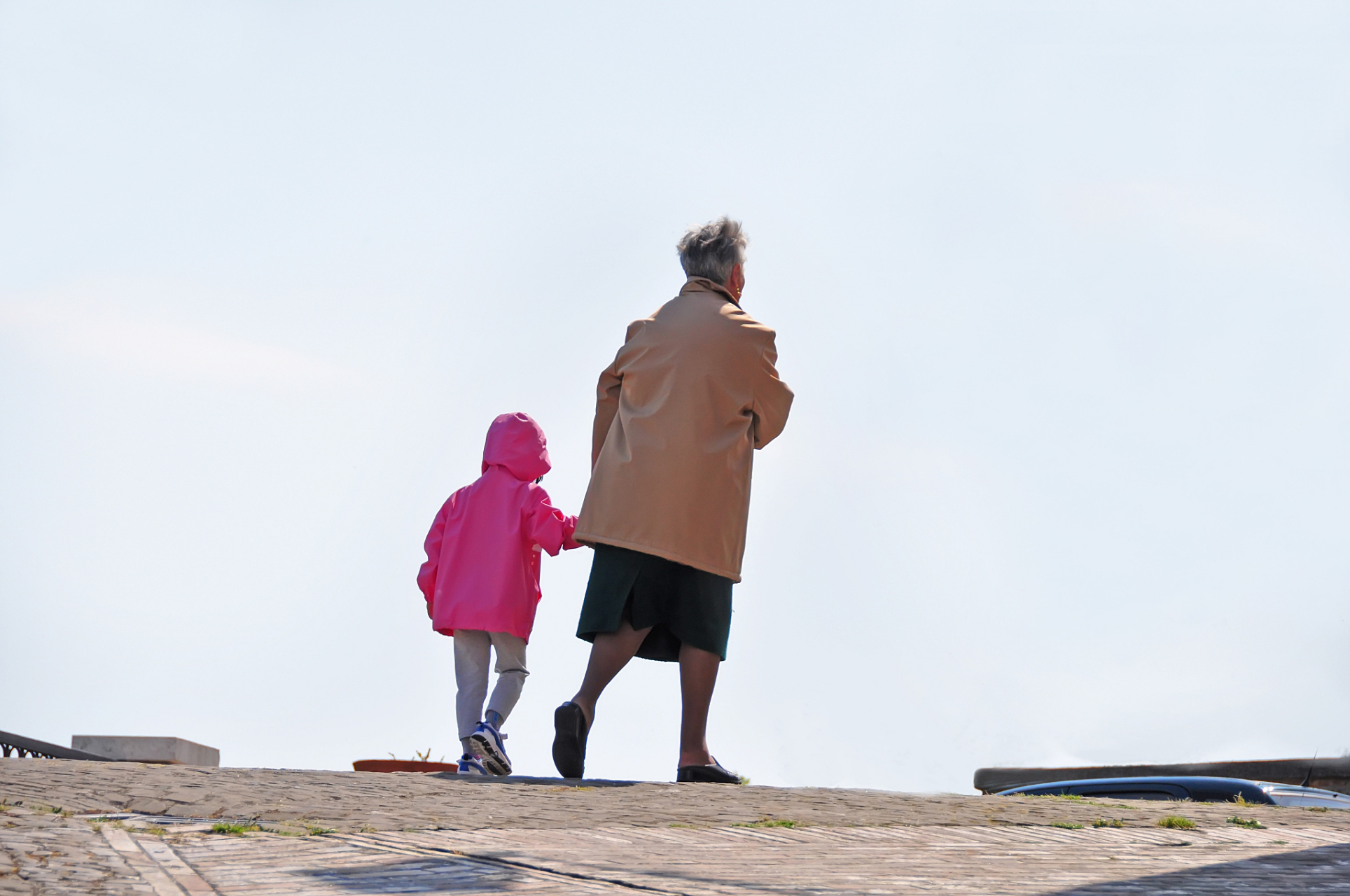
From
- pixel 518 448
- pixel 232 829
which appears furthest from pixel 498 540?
pixel 232 829

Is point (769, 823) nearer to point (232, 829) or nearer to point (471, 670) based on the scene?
point (232, 829)

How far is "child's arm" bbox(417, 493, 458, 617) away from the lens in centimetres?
748

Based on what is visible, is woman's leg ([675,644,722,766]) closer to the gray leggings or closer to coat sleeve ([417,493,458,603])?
the gray leggings

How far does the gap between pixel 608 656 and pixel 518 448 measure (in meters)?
2.19

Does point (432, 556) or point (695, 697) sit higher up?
point (432, 556)

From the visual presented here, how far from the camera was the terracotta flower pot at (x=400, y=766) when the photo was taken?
738cm

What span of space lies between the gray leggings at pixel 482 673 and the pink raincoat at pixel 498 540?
0.30 feet

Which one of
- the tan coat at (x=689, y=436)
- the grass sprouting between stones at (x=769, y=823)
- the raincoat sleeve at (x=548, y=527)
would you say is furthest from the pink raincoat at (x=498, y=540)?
the grass sprouting between stones at (x=769, y=823)

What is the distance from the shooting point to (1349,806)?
6.07 meters

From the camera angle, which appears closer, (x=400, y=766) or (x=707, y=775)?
(x=707, y=775)

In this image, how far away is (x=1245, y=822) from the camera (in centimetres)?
449

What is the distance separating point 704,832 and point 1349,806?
3785 millimetres

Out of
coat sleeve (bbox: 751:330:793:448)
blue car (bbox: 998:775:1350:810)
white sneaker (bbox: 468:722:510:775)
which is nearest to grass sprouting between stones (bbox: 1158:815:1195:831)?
blue car (bbox: 998:775:1350:810)

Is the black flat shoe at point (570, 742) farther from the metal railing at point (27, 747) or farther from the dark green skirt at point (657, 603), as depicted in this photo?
the metal railing at point (27, 747)
